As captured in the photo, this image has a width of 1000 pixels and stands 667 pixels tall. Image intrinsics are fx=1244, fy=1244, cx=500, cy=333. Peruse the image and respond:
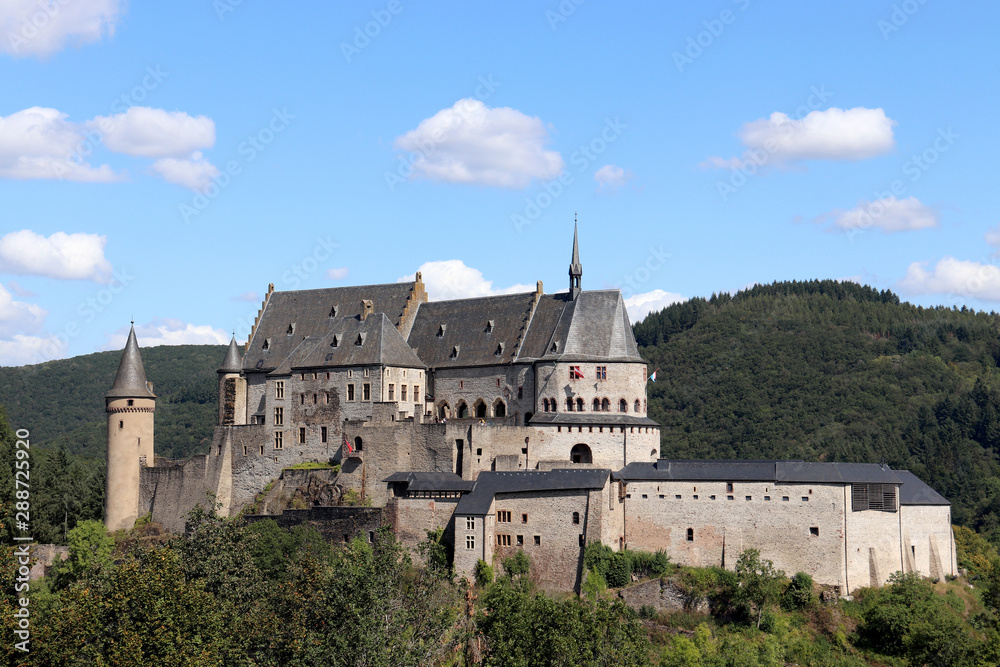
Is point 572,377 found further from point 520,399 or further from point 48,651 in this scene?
point 48,651

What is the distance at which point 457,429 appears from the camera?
229ft

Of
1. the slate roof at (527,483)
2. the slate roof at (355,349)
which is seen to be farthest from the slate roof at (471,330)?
the slate roof at (527,483)

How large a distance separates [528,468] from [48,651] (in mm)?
35530

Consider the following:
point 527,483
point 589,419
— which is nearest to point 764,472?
point 589,419

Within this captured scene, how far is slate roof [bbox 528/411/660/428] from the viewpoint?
7031cm

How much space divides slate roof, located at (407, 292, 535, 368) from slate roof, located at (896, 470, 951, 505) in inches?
915

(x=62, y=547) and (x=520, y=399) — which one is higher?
(x=520, y=399)

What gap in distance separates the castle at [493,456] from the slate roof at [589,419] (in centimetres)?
14

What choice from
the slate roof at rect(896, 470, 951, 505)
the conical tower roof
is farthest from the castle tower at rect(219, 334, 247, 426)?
the slate roof at rect(896, 470, 951, 505)

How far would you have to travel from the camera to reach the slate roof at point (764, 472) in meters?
62.6

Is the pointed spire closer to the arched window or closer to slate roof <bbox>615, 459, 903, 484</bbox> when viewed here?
the arched window

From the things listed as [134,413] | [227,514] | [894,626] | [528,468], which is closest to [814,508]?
[894,626]

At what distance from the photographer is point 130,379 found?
75.9 m

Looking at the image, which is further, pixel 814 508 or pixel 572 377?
pixel 572 377
